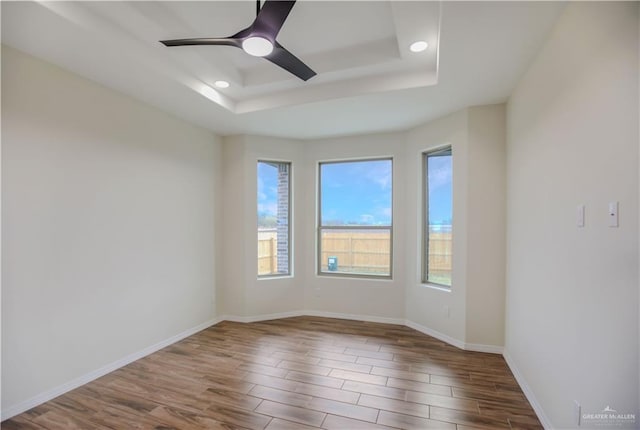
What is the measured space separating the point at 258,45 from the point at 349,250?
3.23m

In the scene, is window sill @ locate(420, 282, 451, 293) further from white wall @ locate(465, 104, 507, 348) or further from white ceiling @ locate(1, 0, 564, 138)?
white ceiling @ locate(1, 0, 564, 138)

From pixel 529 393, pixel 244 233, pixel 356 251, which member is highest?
pixel 244 233

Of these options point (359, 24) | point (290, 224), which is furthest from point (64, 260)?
point (359, 24)

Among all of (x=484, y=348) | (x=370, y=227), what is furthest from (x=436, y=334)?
(x=370, y=227)

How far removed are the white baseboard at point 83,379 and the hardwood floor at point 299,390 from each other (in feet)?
0.17

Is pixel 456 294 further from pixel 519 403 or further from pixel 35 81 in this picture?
pixel 35 81

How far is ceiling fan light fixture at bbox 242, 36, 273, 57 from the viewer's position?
184cm

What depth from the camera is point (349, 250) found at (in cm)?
459

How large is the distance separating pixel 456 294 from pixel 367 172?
206 centimetres

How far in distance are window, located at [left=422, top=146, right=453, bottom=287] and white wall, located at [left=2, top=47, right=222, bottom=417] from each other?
3.07 meters

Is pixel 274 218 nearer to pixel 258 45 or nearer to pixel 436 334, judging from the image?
pixel 436 334

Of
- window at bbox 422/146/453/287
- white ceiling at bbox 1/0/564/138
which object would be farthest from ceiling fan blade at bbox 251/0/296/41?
window at bbox 422/146/453/287

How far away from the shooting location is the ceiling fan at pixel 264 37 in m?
1.63

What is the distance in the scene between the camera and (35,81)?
2301 millimetres
